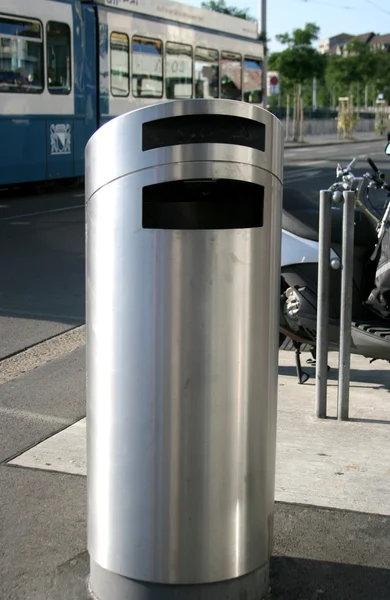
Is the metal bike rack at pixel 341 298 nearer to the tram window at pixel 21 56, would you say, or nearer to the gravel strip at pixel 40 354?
the gravel strip at pixel 40 354

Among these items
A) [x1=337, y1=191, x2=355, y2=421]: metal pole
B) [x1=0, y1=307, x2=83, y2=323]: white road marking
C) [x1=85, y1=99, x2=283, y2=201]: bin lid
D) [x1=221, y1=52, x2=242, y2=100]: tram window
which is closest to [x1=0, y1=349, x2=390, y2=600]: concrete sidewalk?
[x1=337, y1=191, x2=355, y2=421]: metal pole

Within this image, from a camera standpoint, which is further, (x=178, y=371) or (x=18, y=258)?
(x=18, y=258)

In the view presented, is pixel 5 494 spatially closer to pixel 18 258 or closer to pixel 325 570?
pixel 325 570

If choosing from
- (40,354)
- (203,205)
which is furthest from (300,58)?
(203,205)

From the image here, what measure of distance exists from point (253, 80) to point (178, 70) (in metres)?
4.59

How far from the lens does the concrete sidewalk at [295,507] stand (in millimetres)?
2992

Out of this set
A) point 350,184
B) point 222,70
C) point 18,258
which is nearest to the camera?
point 350,184

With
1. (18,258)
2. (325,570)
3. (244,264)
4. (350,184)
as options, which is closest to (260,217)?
(244,264)

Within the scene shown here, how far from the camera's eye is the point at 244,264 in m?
2.63

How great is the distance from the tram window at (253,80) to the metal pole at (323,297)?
19.6 metres

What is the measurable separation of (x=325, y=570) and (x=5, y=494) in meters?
1.38

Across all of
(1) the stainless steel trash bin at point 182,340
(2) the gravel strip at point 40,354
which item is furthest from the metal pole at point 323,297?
(2) the gravel strip at point 40,354

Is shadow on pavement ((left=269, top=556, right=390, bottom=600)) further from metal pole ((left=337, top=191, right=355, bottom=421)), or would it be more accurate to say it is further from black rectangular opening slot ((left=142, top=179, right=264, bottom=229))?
metal pole ((left=337, top=191, right=355, bottom=421))

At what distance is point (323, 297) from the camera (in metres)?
4.50
